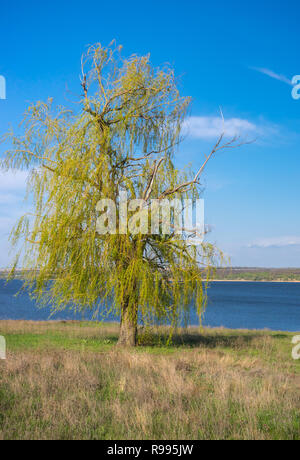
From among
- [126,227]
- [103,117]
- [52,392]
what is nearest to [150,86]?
[103,117]

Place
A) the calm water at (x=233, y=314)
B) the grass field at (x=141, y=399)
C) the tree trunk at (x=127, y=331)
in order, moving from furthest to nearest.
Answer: the calm water at (x=233, y=314)
the tree trunk at (x=127, y=331)
the grass field at (x=141, y=399)

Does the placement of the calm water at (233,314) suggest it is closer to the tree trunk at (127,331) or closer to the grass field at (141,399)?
the tree trunk at (127,331)

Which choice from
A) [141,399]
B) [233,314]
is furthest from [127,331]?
[233,314]

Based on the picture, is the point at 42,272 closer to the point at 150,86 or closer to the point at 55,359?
the point at 55,359

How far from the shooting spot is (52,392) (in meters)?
6.74

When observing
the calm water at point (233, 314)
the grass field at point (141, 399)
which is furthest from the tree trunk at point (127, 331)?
the calm water at point (233, 314)

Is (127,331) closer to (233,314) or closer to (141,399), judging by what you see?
(141,399)

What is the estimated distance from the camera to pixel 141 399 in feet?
20.7

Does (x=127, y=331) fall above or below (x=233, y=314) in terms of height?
above

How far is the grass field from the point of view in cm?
512

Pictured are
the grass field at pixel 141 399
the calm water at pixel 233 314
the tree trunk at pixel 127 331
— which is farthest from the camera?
the calm water at pixel 233 314

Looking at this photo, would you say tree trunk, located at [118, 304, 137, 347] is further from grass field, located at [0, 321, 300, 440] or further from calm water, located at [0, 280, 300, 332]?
calm water, located at [0, 280, 300, 332]

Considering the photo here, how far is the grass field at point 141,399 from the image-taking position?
16.8 ft

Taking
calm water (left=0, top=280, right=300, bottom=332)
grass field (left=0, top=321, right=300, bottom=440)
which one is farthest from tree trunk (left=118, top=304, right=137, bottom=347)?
calm water (left=0, top=280, right=300, bottom=332)
